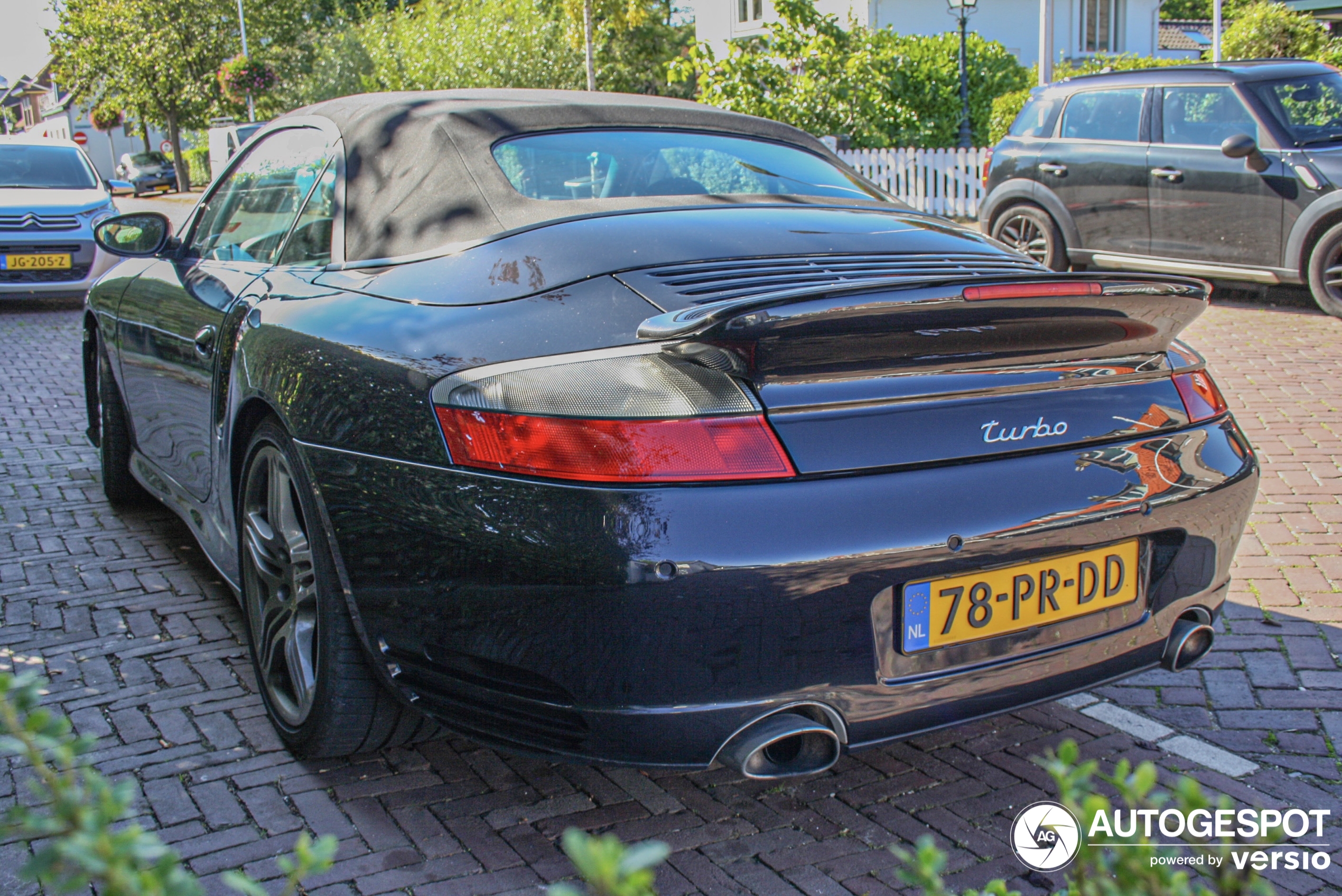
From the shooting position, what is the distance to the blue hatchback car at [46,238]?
1125cm

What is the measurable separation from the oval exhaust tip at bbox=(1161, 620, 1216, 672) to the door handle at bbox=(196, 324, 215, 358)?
8.25ft

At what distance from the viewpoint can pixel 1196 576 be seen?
2561 mm

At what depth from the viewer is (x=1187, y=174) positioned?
29.8ft

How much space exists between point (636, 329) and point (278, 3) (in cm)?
4575

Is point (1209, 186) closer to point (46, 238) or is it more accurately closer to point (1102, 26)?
point (46, 238)


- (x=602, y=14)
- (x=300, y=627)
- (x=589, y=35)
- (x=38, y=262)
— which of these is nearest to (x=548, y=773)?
(x=300, y=627)

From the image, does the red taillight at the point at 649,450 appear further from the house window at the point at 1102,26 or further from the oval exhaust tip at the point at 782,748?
the house window at the point at 1102,26

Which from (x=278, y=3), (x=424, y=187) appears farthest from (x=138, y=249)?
(x=278, y=3)

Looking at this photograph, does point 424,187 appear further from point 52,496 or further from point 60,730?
point 52,496

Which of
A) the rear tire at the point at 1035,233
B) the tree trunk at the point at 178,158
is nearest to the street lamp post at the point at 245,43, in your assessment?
the tree trunk at the point at 178,158

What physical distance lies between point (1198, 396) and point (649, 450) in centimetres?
134

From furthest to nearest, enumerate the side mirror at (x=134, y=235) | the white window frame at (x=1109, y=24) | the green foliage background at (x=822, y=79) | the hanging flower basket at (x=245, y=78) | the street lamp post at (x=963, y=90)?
the hanging flower basket at (x=245, y=78) → the white window frame at (x=1109, y=24) → the street lamp post at (x=963, y=90) → the green foliage background at (x=822, y=79) → the side mirror at (x=134, y=235)

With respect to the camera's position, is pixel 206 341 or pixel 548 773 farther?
pixel 206 341

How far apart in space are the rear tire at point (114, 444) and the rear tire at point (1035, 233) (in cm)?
730
